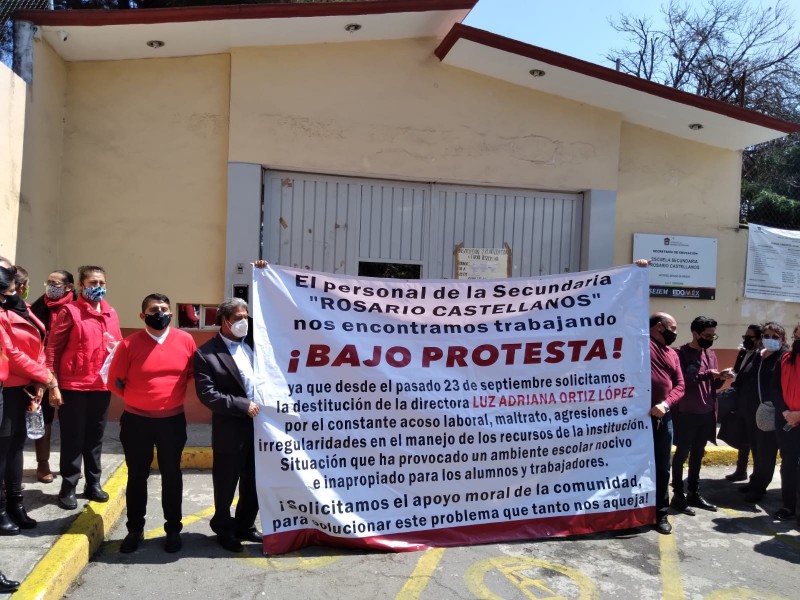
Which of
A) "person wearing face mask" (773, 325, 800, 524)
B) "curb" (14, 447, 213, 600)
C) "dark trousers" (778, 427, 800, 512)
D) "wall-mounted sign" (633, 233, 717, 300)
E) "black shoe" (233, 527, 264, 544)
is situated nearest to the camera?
"curb" (14, 447, 213, 600)

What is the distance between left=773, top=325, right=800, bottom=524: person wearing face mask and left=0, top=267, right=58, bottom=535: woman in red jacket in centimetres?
580

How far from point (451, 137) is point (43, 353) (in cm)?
518

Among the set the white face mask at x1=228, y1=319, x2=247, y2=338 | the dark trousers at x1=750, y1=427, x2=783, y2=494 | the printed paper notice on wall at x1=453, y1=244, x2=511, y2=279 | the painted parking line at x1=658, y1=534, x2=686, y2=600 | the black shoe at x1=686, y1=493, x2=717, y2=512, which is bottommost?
the painted parking line at x1=658, y1=534, x2=686, y2=600

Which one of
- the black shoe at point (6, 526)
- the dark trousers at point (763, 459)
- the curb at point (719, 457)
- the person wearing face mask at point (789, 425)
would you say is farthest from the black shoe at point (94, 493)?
the curb at point (719, 457)

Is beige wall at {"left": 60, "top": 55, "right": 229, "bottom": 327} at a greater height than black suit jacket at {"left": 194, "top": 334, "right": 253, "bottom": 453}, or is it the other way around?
beige wall at {"left": 60, "top": 55, "right": 229, "bottom": 327}

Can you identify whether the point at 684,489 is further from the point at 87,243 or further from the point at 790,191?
the point at 790,191

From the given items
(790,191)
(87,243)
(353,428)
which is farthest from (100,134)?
(790,191)

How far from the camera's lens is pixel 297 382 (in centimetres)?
472

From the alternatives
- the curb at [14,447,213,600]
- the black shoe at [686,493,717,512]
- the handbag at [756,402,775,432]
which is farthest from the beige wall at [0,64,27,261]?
the handbag at [756,402,775,432]

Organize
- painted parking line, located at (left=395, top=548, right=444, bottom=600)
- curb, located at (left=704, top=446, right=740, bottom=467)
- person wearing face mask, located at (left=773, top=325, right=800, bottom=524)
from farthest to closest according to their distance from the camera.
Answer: curb, located at (left=704, top=446, right=740, bottom=467)
person wearing face mask, located at (left=773, top=325, right=800, bottom=524)
painted parking line, located at (left=395, top=548, right=444, bottom=600)

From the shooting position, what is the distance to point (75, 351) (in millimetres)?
5039

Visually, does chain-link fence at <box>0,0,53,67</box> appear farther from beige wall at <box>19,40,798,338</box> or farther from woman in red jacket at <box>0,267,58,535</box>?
woman in red jacket at <box>0,267,58,535</box>

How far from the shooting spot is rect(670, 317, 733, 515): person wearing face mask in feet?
19.4

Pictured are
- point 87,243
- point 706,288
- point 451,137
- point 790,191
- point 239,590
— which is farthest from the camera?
point 790,191
